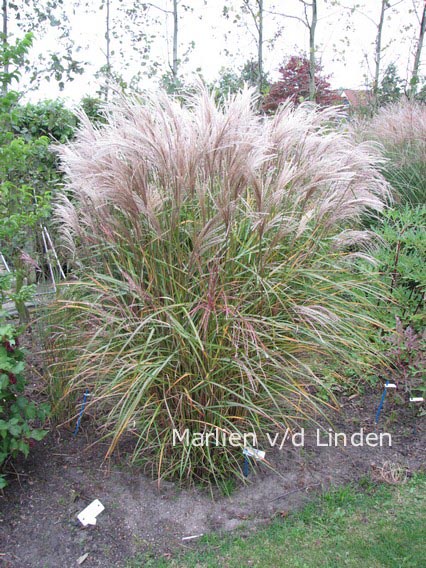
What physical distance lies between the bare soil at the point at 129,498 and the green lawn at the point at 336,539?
84 millimetres

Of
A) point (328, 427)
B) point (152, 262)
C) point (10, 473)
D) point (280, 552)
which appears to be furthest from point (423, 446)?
point (10, 473)

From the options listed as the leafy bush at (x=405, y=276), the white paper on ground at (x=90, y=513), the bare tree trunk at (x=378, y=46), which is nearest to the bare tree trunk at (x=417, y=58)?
the bare tree trunk at (x=378, y=46)

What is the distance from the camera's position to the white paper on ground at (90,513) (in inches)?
99.8

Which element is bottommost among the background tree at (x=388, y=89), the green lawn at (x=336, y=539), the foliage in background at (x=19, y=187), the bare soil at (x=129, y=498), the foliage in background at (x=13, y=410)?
the green lawn at (x=336, y=539)

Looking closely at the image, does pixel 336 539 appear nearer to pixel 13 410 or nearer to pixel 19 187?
pixel 13 410

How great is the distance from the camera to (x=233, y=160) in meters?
2.62

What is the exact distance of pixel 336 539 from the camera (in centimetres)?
251

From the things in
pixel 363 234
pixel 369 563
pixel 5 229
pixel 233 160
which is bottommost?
pixel 369 563

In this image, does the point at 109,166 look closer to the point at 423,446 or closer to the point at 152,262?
the point at 152,262

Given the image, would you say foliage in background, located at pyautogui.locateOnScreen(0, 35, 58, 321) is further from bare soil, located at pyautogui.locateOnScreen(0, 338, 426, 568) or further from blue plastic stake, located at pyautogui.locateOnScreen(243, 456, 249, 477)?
blue plastic stake, located at pyautogui.locateOnScreen(243, 456, 249, 477)

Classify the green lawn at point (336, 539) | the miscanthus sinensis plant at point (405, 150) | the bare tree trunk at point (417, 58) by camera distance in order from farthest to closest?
the bare tree trunk at point (417, 58) → the miscanthus sinensis plant at point (405, 150) → the green lawn at point (336, 539)

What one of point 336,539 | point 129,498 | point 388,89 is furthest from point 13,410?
point 388,89

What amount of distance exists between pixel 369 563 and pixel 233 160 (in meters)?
2.00

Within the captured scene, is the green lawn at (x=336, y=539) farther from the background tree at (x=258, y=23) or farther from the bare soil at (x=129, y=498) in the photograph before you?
the background tree at (x=258, y=23)
